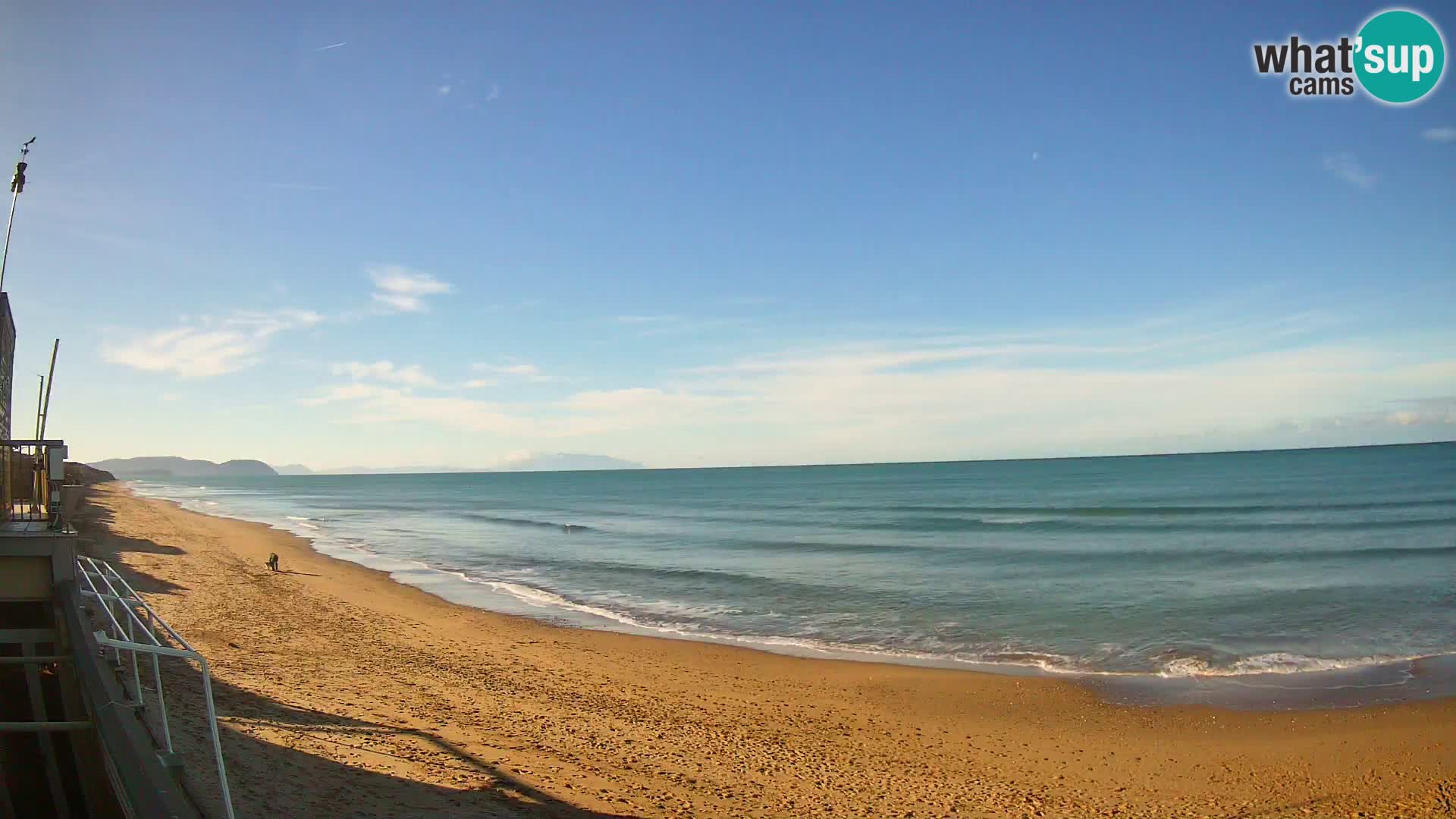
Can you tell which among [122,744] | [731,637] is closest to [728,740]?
[122,744]

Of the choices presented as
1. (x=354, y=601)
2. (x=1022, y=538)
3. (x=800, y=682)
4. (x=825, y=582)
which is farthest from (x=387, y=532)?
(x=800, y=682)

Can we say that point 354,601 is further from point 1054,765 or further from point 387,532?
point 387,532

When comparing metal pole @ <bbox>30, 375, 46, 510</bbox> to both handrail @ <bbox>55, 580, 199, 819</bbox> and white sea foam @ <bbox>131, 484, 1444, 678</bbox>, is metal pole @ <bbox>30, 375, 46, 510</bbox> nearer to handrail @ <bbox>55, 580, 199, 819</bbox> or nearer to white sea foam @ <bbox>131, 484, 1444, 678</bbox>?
handrail @ <bbox>55, 580, 199, 819</bbox>

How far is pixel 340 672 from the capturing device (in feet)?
42.3

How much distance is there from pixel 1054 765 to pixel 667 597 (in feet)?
46.0

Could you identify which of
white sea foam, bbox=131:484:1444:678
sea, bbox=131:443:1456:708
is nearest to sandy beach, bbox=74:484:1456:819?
white sea foam, bbox=131:484:1444:678

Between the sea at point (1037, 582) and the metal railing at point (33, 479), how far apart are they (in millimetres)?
10702

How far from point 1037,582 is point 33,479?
23174 mm

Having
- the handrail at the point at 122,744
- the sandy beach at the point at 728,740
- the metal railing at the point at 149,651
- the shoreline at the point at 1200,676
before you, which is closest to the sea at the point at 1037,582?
the shoreline at the point at 1200,676

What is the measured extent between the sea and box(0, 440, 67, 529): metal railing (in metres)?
10.7

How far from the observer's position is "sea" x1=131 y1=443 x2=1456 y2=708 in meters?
14.7

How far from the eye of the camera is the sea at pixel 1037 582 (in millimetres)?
14672

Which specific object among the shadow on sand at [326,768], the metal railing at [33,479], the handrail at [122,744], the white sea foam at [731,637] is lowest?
the white sea foam at [731,637]

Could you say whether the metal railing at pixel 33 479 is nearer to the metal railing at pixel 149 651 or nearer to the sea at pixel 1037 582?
the metal railing at pixel 149 651
